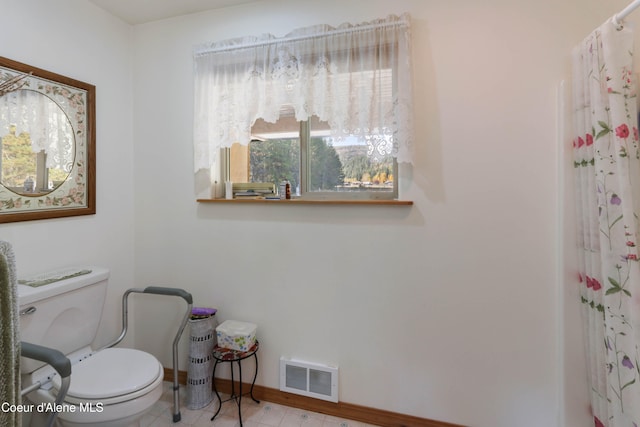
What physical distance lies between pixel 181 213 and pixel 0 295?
138 centimetres

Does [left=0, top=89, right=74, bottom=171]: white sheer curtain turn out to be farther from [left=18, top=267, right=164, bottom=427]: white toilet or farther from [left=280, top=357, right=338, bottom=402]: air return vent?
[left=280, top=357, right=338, bottom=402]: air return vent

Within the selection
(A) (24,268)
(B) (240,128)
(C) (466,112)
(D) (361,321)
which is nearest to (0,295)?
(A) (24,268)

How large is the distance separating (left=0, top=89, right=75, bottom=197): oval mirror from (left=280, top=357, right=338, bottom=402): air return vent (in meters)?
1.64

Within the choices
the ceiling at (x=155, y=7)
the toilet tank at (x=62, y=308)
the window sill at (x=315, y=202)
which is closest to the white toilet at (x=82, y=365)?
the toilet tank at (x=62, y=308)

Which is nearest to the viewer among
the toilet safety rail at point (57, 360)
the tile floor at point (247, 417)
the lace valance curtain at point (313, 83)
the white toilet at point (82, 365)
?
the toilet safety rail at point (57, 360)

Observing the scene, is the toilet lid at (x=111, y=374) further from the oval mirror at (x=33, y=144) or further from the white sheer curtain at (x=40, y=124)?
the white sheer curtain at (x=40, y=124)

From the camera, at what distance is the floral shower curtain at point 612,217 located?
1.13 metres

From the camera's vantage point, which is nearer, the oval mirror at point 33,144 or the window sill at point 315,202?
the oval mirror at point 33,144

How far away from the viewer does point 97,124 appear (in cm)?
188

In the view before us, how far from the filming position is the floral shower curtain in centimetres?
113

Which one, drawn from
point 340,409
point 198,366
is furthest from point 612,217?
point 198,366

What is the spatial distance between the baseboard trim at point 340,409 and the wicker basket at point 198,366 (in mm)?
151

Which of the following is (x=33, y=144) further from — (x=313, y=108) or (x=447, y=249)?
(x=447, y=249)

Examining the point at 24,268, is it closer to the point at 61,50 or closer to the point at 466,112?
the point at 61,50
